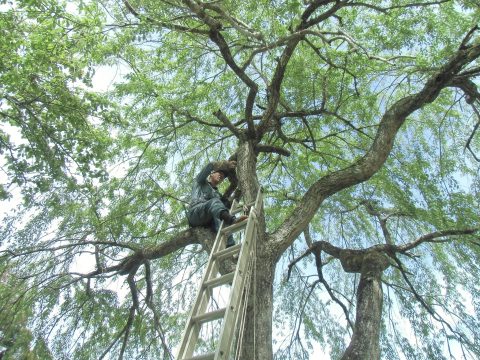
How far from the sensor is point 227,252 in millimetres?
2926

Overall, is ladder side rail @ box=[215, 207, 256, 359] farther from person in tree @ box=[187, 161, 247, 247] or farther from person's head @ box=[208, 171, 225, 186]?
person's head @ box=[208, 171, 225, 186]

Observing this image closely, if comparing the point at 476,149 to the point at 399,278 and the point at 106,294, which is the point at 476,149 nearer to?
the point at 399,278

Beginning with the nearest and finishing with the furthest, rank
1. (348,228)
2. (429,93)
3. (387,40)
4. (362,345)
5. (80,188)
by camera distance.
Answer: (362,345) < (429,93) < (80,188) < (387,40) < (348,228)

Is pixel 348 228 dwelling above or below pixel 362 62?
below

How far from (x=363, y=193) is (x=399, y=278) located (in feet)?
4.29

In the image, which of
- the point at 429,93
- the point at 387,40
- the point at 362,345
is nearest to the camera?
the point at 362,345

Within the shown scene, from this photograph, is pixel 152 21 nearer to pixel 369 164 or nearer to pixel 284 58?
pixel 284 58

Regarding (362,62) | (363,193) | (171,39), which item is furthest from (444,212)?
(171,39)

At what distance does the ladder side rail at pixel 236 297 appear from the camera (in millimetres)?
2092

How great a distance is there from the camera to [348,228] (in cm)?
591

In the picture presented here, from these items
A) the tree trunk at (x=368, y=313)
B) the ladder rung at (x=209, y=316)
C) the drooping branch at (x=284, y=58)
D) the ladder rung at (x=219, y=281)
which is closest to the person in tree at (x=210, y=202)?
the ladder rung at (x=219, y=281)

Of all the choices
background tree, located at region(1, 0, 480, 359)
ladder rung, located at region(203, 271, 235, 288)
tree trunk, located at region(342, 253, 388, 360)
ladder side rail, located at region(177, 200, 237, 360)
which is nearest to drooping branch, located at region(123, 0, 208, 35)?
background tree, located at region(1, 0, 480, 359)

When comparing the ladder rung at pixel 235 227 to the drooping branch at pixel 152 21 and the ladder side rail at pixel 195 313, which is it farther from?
the drooping branch at pixel 152 21

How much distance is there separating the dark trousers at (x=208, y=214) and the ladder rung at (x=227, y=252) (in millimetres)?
447
